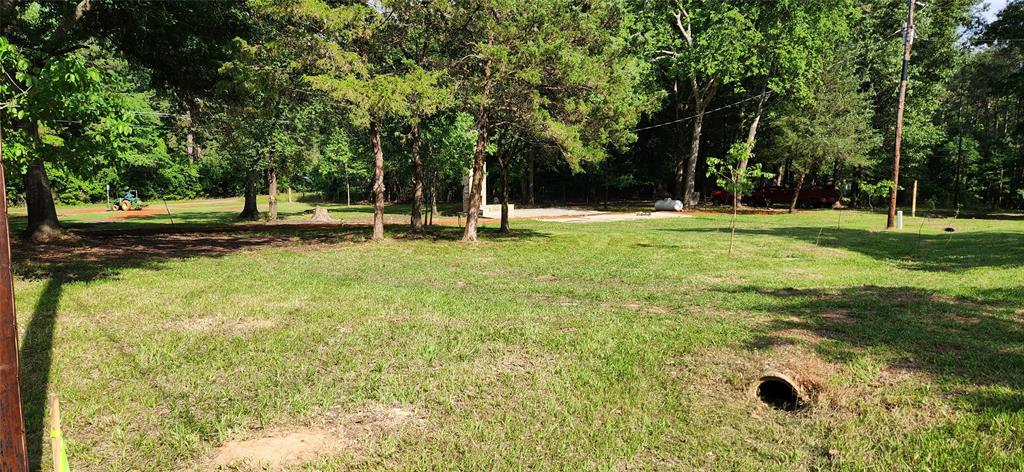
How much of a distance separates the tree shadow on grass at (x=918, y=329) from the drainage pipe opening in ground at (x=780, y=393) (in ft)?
2.49

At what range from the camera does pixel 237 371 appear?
17.4 ft

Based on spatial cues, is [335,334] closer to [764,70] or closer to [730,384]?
[730,384]

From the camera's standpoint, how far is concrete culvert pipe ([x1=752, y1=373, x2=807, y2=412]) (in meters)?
4.79

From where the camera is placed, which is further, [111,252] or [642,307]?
[111,252]

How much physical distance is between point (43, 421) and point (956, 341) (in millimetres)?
8409

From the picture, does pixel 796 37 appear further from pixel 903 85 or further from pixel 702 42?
pixel 903 85

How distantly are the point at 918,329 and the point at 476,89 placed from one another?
11.7 m

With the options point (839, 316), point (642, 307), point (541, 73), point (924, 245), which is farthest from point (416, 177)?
point (924, 245)

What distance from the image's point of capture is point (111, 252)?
1377cm

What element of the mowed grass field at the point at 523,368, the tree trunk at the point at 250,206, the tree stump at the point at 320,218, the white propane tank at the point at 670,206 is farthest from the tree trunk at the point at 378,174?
the white propane tank at the point at 670,206

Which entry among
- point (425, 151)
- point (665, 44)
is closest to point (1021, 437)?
point (425, 151)

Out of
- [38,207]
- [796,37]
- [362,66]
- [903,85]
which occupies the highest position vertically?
[796,37]

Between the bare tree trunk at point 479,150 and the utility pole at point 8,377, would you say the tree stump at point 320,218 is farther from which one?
the utility pole at point 8,377

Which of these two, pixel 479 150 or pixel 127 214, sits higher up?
pixel 479 150
